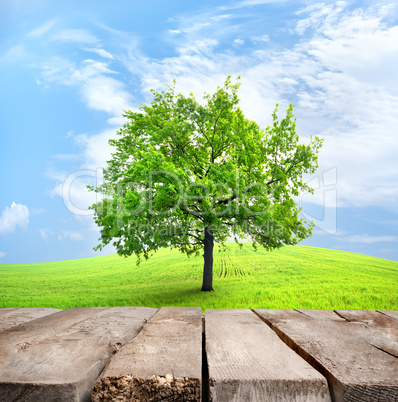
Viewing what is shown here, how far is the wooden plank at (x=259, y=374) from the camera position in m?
1.62

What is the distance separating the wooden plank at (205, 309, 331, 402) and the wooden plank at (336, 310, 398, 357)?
3.27 ft

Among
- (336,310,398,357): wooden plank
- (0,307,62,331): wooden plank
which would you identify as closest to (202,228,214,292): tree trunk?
(0,307,62,331): wooden plank

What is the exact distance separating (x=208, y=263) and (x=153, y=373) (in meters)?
16.5

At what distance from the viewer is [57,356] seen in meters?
2.00

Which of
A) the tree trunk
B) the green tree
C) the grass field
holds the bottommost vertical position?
the grass field

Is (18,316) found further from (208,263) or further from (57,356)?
(208,263)

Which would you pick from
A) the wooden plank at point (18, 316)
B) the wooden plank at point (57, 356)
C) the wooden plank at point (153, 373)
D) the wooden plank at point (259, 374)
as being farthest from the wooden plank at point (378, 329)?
the wooden plank at point (18, 316)

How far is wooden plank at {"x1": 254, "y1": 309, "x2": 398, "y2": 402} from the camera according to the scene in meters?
1.67

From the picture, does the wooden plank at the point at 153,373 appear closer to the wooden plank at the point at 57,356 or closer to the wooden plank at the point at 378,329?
the wooden plank at the point at 57,356

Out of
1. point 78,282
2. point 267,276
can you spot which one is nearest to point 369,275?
point 267,276

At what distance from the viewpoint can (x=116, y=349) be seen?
7.21 feet

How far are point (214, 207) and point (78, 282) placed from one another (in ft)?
60.8

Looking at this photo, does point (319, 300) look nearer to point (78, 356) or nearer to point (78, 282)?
point (78, 356)

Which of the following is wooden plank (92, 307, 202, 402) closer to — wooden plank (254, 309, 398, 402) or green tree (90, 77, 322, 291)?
wooden plank (254, 309, 398, 402)
